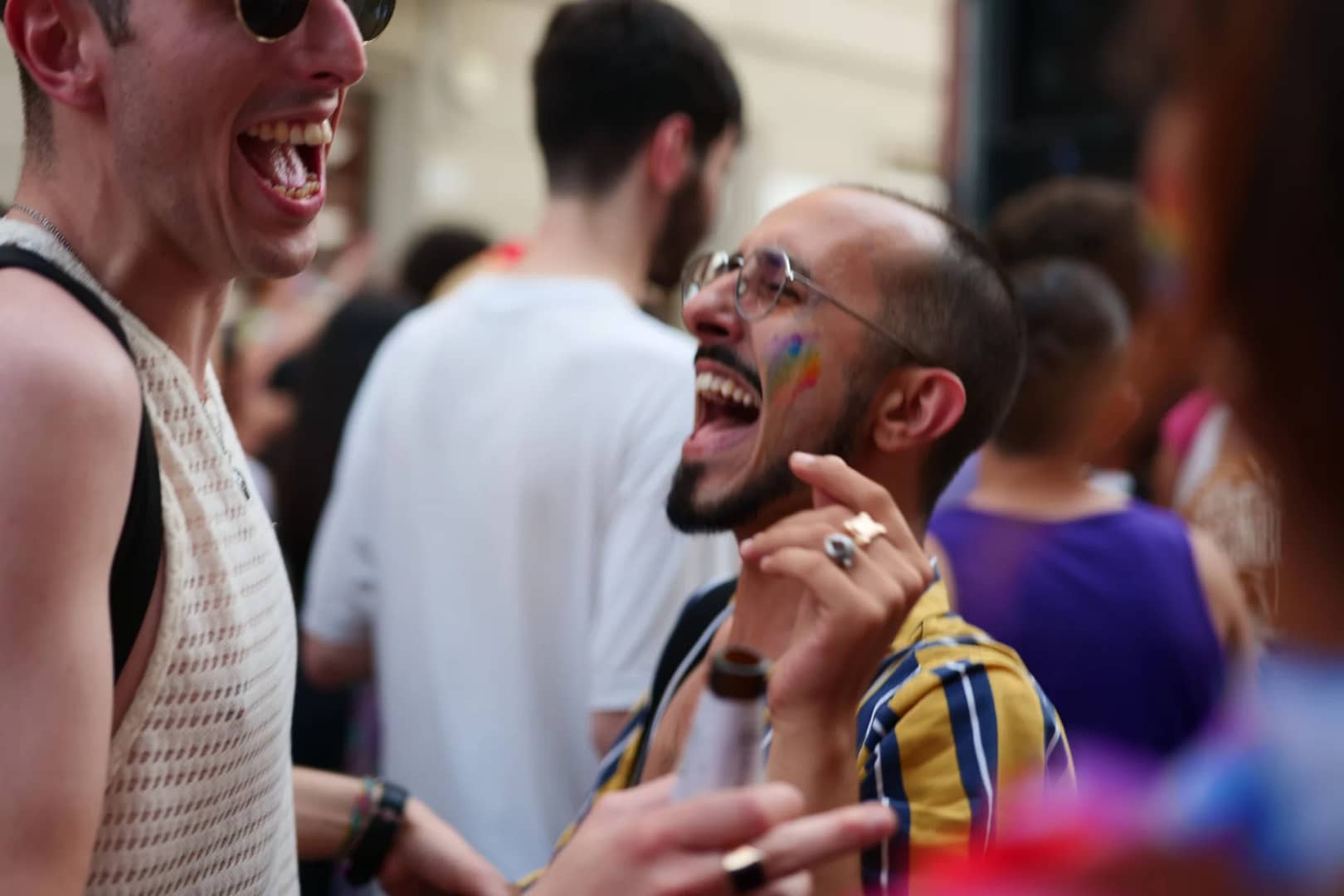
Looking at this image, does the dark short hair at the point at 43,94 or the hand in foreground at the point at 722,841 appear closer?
the hand in foreground at the point at 722,841

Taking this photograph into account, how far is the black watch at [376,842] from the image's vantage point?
192 centimetres

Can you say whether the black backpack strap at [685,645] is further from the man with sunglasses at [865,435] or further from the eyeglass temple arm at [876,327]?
the eyeglass temple arm at [876,327]

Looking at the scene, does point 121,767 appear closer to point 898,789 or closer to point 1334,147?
point 898,789

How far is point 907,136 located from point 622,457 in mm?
11384

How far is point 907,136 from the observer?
13273 millimetres

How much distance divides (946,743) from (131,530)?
0.86 metres

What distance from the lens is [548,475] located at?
255 cm

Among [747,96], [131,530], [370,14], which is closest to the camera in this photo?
[131,530]

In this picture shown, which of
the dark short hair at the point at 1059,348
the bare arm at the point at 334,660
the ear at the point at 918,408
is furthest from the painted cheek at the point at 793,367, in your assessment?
the bare arm at the point at 334,660

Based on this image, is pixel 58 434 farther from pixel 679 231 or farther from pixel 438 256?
pixel 438 256

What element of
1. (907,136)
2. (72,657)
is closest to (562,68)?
(72,657)

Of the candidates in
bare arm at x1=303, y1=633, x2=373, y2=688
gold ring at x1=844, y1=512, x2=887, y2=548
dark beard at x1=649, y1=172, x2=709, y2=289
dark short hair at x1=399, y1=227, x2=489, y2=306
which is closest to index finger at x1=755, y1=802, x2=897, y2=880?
gold ring at x1=844, y1=512, x2=887, y2=548

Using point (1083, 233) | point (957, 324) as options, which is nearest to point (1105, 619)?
point (957, 324)

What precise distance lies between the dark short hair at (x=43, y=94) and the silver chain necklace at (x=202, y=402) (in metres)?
0.07
